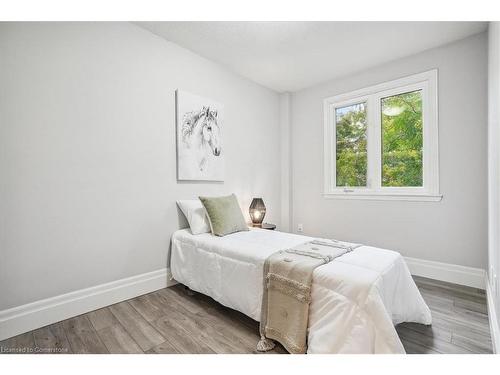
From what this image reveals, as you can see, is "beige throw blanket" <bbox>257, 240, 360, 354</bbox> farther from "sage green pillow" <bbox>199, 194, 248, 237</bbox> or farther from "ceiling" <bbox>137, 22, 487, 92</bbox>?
"ceiling" <bbox>137, 22, 487, 92</bbox>

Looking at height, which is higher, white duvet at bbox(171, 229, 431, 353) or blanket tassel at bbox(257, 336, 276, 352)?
white duvet at bbox(171, 229, 431, 353)

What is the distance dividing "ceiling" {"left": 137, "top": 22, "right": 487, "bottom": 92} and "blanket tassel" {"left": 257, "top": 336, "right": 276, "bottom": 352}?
264 cm

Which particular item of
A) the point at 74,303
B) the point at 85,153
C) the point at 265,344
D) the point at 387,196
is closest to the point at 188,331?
the point at 265,344

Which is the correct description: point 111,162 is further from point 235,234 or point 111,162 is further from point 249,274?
point 249,274

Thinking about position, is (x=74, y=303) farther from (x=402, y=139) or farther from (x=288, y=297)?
(x=402, y=139)

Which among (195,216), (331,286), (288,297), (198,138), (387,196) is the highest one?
(198,138)

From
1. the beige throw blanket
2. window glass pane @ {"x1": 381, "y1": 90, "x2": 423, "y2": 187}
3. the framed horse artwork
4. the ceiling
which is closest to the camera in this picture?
the beige throw blanket

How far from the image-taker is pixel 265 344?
1.59 metres

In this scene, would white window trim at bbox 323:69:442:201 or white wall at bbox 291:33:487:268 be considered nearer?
white wall at bbox 291:33:487:268

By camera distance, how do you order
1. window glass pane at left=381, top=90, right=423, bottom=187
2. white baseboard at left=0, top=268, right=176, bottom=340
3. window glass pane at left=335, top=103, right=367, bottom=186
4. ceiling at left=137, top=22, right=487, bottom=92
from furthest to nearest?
window glass pane at left=335, top=103, right=367, bottom=186 → window glass pane at left=381, top=90, right=423, bottom=187 → ceiling at left=137, top=22, right=487, bottom=92 → white baseboard at left=0, top=268, right=176, bottom=340

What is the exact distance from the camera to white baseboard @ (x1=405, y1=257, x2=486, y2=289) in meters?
2.51

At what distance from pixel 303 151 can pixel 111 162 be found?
274cm

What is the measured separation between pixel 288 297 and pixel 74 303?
171 centimetres

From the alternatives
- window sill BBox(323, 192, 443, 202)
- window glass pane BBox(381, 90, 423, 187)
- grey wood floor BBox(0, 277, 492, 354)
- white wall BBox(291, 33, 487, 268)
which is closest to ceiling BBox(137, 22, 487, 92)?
white wall BBox(291, 33, 487, 268)
